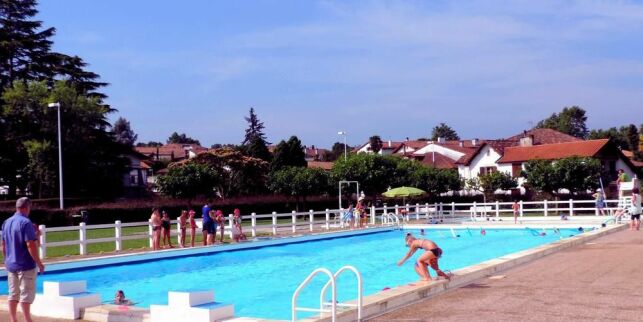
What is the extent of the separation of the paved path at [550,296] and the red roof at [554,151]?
4631cm

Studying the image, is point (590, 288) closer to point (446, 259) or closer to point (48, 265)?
point (446, 259)

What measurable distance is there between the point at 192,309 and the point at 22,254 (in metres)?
2.17

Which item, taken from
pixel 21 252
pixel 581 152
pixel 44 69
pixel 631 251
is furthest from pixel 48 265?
pixel 581 152

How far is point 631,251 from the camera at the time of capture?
54.0ft

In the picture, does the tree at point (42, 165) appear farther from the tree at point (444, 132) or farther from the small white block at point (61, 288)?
the tree at point (444, 132)

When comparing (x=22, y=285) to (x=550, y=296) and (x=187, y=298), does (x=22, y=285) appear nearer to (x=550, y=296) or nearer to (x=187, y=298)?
(x=187, y=298)

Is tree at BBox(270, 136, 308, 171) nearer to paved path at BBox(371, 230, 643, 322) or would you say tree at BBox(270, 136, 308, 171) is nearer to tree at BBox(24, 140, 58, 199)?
tree at BBox(24, 140, 58, 199)

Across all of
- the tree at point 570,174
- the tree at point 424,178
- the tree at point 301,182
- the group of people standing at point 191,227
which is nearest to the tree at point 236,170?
the tree at point 301,182

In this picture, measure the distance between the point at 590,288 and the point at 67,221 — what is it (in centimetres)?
3434

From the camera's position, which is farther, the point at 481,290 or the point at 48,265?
the point at 48,265

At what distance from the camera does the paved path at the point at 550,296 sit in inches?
351

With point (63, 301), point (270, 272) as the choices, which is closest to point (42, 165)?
point (270, 272)

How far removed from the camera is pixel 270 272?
19.0 m

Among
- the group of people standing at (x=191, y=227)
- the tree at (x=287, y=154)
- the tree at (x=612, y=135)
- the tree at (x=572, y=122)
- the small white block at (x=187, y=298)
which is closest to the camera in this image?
the small white block at (x=187, y=298)
